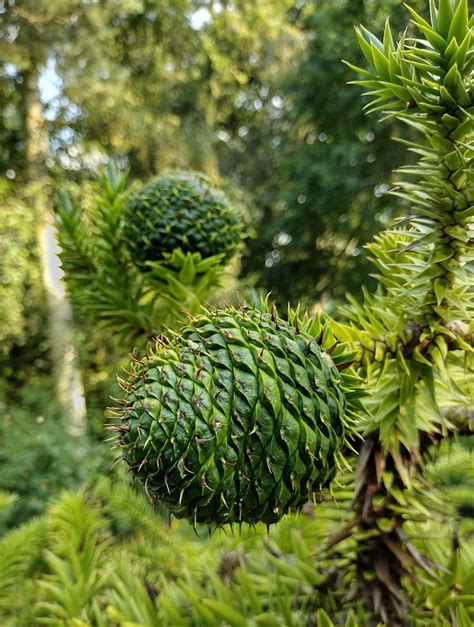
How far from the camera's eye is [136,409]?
1.88ft

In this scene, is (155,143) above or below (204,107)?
below

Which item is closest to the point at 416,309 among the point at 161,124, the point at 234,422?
the point at 234,422

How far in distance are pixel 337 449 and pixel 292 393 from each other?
0.09 meters

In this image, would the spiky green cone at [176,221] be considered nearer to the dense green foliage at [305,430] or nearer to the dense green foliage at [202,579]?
the dense green foliage at [305,430]

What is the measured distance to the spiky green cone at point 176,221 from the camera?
944 millimetres

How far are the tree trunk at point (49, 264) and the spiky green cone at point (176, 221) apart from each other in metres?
5.89

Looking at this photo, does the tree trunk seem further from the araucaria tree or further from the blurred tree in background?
the araucaria tree

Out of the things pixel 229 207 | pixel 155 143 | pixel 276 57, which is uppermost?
pixel 276 57

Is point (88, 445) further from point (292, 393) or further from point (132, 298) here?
point (292, 393)

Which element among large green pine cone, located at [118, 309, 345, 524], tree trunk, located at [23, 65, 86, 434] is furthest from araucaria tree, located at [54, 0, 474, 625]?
tree trunk, located at [23, 65, 86, 434]

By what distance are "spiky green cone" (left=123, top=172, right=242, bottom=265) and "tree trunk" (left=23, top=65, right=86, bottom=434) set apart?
19.3 feet

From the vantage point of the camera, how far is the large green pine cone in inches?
21.9

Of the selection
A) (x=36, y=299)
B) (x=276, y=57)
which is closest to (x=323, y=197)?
(x=276, y=57)

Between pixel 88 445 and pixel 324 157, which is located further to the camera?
pixel 324 157
